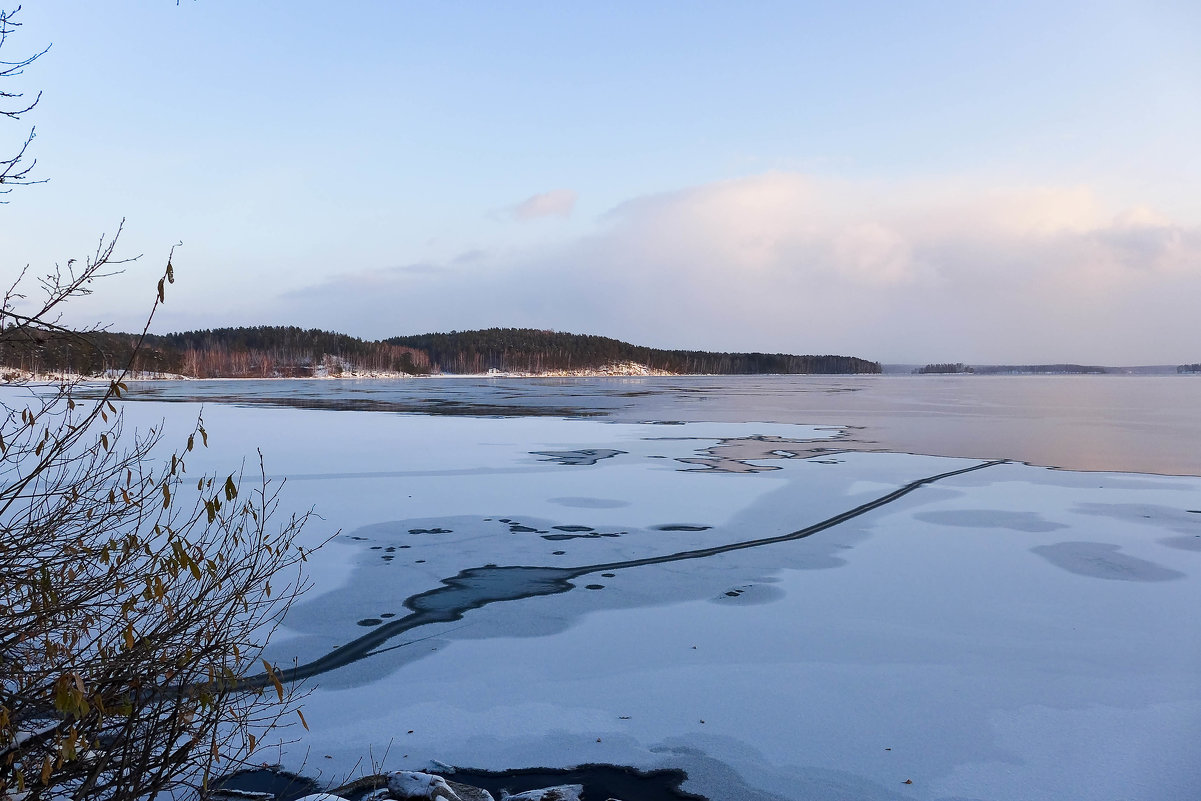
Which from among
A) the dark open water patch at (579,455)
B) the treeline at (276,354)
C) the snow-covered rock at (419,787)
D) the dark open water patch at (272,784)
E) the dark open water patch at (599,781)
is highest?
the treeline at (276,354)

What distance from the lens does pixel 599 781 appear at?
3418mm

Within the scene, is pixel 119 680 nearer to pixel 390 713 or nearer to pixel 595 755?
pixel 390 713

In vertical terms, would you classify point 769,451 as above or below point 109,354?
below

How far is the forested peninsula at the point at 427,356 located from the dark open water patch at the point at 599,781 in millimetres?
102084

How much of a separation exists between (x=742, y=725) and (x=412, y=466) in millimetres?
9989

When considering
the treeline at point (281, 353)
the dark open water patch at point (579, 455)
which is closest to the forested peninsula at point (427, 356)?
the treeline at point (281, 353)

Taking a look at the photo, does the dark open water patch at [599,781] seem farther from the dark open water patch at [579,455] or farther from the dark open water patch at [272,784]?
the dark open water patch at [579,455]

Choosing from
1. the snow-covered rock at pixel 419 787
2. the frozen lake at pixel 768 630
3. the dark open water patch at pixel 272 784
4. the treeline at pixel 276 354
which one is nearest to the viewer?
the snow-covered rock at pixel 419 787

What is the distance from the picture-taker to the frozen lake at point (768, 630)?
11.8 feet

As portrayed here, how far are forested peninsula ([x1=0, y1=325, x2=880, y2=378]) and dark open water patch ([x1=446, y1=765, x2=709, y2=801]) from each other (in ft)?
335

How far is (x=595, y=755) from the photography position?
142 inches

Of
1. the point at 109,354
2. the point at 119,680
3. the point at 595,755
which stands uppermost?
the point at 109,354

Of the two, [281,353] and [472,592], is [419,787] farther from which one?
[281,353]

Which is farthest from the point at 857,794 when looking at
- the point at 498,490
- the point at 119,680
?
the point at 498,490
